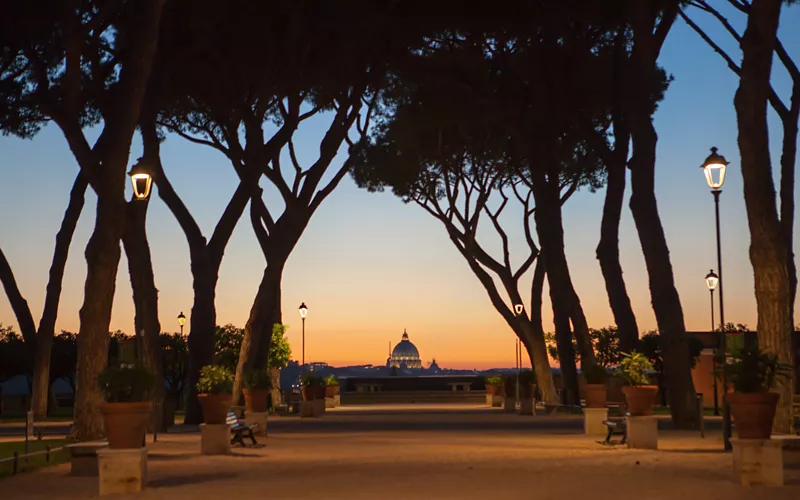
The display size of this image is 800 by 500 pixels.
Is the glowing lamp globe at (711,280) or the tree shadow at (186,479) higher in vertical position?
the glowing lamp globe at (711,280)

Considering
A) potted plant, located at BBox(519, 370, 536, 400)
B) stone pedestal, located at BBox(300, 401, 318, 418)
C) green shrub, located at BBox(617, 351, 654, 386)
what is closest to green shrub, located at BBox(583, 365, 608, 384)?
green shrub, located at BBox(617, 351, 654, 386)

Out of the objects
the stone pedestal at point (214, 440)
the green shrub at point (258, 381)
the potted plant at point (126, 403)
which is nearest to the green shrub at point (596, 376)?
the green shrub at point (258, 381)

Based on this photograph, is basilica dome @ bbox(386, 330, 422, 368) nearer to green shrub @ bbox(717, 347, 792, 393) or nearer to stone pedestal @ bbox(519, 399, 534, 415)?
stone pedestal @ bbox(519, 399, 534, 415)

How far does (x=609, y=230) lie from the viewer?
82.4 feet

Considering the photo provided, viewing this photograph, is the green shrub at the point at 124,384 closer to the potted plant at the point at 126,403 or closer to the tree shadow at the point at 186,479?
the potted plant at the point at 126,403

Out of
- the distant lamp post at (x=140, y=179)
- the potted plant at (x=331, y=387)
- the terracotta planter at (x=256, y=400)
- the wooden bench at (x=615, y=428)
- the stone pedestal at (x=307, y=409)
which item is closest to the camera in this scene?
the wooden bench at (x=615, y=428)

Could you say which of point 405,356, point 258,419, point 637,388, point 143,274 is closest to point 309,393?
point 143,274

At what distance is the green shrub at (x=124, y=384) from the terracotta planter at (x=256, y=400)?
401 inches

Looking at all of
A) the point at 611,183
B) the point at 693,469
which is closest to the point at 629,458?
the point at 693,469

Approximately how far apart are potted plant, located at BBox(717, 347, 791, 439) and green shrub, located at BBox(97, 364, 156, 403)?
229 inches

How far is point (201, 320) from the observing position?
1009 inches

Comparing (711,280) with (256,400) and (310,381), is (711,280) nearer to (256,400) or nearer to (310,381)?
(310,381)

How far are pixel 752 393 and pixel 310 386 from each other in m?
22.5

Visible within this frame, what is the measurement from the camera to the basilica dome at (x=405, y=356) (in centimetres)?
17875
